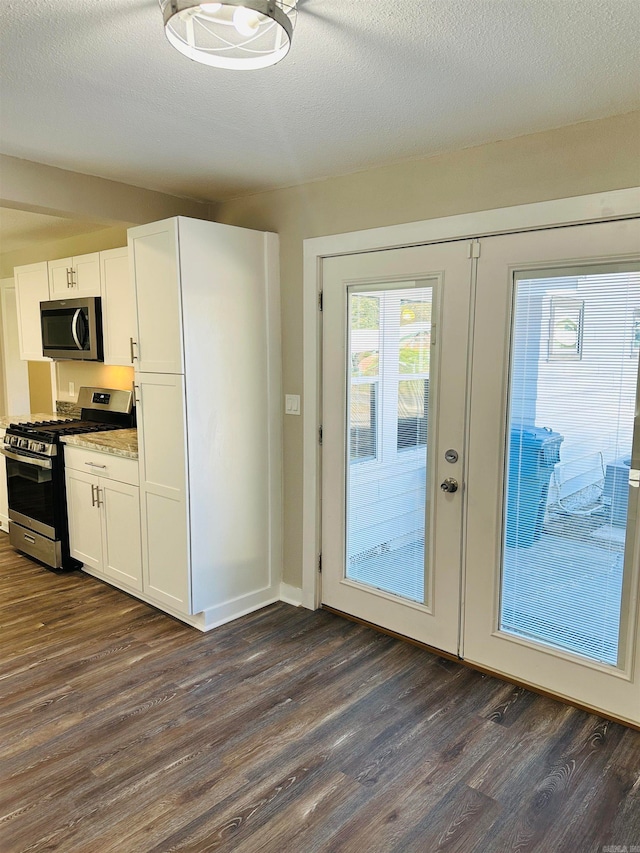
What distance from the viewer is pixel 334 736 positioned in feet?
7.74

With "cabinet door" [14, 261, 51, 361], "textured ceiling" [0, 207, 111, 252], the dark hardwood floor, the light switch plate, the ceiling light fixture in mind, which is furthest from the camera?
"cabinet door" [14, 261, 51, 361]

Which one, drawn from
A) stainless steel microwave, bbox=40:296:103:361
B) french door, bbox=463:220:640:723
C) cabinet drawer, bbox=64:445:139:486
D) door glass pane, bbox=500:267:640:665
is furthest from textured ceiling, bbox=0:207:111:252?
door glass pane, bbox=500:267:640:665

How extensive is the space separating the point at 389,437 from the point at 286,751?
1528 millimetres

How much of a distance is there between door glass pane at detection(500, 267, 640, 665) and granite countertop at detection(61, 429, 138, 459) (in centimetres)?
215

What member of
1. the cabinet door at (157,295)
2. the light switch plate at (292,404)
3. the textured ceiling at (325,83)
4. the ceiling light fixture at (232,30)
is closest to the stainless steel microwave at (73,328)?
the cabinet door at (157,295)

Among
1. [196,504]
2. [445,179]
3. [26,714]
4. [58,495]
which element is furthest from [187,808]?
[445,179]

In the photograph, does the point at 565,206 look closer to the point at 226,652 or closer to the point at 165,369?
the point at 165,369

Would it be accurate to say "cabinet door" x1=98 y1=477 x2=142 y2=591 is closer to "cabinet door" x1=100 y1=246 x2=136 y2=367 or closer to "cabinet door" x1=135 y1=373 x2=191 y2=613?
"cabinet door" x1=135 y1=373 x2=191 y2=613

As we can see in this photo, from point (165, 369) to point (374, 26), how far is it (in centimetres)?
196

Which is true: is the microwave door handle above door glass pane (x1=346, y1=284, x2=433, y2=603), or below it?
above

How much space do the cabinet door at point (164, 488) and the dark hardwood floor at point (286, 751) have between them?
29cm

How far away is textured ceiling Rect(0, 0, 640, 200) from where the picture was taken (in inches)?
62.9

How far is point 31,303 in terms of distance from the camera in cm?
486

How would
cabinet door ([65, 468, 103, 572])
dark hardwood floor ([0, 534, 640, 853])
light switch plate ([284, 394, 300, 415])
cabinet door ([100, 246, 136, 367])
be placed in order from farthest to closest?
cabinet door ([100, 246, 136, 367]) → cabinet door ([65, 468, 103, 572]) → light switch plate ([284, 394, 300, 415]) → dark hardwood floor ([0, 534, 640, 853])
